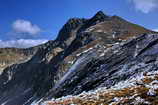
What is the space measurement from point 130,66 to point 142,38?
2603 cm

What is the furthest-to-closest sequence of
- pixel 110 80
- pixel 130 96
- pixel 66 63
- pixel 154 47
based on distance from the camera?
pixel 66 63 → pixel 154 47 → pixel 110 80 → pixel 130 96

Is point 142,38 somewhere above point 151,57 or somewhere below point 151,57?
above

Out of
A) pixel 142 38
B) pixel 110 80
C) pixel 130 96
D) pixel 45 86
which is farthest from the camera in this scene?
pixel 45 86

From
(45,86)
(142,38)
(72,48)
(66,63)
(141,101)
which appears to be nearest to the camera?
(141,101)

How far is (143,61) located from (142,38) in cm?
2634


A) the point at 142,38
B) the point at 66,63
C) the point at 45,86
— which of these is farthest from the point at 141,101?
the point at 45,86

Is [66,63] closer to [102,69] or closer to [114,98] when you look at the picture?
[102,69]

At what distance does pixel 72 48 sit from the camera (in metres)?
173

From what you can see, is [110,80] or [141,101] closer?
[141,101]

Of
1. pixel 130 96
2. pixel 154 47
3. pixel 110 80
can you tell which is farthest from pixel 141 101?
pixel 154 47

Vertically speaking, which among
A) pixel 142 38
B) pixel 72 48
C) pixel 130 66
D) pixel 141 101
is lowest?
pixel 141 101

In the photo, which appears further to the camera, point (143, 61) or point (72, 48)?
point (72, 48)

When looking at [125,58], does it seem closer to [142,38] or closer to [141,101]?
[142,38]

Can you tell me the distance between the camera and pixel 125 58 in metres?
73.8
